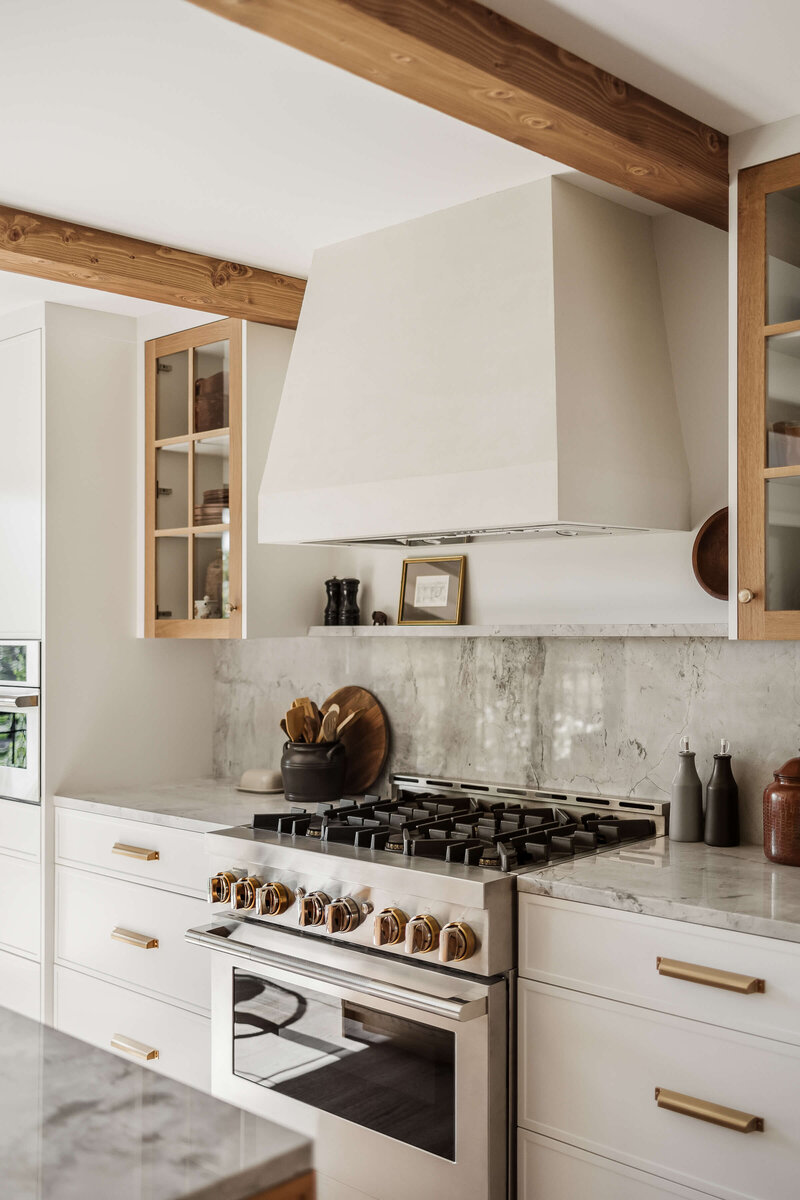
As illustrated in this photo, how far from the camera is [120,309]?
3746mm

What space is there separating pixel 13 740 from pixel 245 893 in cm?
135

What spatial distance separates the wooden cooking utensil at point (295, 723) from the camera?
3438mm

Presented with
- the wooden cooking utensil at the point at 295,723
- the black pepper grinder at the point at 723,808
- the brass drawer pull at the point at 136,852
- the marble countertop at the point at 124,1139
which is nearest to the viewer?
the marble countertop at the point at 124,1139

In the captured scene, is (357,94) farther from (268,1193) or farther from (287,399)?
(268,1193)

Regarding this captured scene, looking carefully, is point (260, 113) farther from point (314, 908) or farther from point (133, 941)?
point (133, 941)

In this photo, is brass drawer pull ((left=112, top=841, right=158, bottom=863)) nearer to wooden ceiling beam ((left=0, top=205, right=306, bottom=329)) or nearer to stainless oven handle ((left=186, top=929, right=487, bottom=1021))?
stainless oven handle ((left=186, top=929, right=487, bottom=1021))

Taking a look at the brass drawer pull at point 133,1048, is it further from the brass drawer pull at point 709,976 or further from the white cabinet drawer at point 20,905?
the brass drawer pull at point 709,976

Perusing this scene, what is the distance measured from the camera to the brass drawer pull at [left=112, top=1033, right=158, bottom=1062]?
3.24 metres

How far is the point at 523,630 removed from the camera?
305 cm

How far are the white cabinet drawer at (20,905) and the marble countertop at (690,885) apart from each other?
1.97 meters

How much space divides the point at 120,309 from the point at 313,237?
3.42 feet

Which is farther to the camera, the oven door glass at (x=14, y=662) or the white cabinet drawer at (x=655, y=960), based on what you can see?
the oven door glass at (x=14, y=662)

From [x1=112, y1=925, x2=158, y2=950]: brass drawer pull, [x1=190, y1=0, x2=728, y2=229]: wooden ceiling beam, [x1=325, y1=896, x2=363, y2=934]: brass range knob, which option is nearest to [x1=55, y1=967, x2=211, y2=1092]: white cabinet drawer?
[x1=112, y1=925, x2=158, y2=950]: brass drawer pull

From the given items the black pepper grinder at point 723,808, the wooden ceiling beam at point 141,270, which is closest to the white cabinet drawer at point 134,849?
the black pepper grinder at point 723,808
